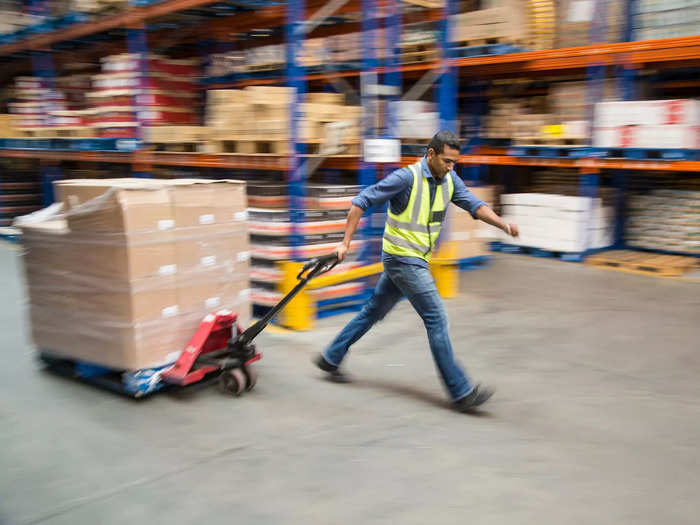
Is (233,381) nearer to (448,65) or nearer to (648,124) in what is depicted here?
(448,65)

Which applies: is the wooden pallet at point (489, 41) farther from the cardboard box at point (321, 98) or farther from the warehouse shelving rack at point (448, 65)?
the cardboard box at point (321, 98)

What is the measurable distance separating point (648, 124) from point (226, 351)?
6.56m

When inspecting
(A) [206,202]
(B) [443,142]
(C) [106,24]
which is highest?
(C) [106,24]

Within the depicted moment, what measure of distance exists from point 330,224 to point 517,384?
254 centimetres

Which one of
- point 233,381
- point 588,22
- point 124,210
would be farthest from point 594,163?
point 124,210

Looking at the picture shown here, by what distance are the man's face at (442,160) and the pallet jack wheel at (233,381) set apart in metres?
1.79

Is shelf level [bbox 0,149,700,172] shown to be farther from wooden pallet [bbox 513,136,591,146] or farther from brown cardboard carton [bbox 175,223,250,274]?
brown cardboard carton [bbox 175,223,250,274]

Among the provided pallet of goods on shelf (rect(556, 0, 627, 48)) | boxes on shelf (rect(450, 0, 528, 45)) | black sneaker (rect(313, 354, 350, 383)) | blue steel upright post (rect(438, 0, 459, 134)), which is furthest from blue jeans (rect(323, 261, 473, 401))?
pallet of goods on shelf (rect(556, 0, 627, 48))

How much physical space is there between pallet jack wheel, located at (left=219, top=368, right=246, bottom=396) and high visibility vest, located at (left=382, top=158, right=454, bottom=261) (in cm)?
125

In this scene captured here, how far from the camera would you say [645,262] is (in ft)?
27.1

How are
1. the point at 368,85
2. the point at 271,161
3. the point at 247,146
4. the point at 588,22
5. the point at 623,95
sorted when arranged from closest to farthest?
the point at 271,161
the point at 368,85
the point at 247,146
the point at 623,95
the point at 588,22

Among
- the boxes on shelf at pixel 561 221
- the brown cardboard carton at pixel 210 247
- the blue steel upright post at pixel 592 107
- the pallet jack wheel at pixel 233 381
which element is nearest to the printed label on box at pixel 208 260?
the brown cardboard carton at pixel 210 247

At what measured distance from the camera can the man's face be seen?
12.3 ft

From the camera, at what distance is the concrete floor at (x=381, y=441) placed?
112 inches
